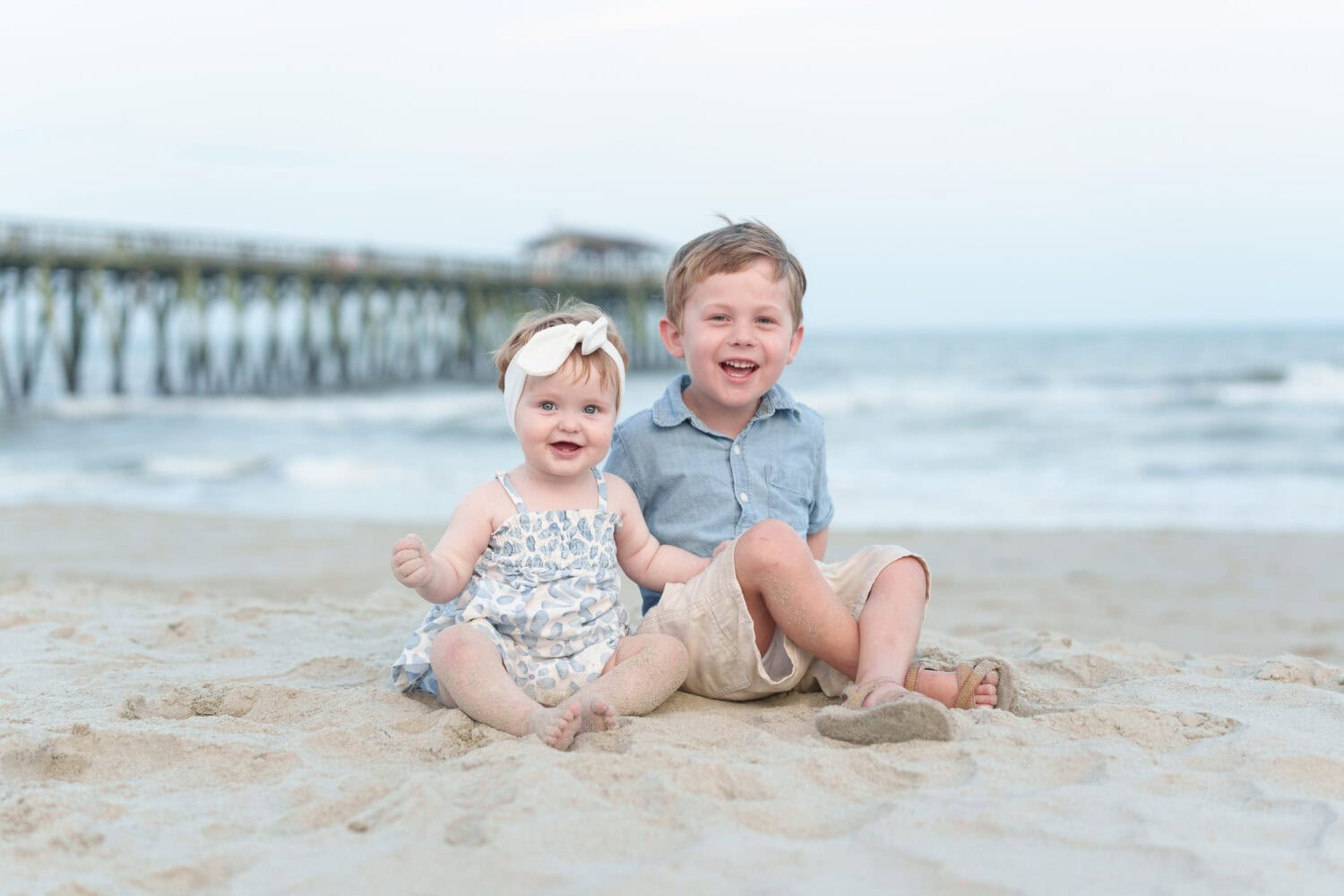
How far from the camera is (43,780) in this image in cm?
257

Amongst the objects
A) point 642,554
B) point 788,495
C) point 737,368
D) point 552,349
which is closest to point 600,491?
point 642,554

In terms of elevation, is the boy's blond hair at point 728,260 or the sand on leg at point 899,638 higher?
the boy's blond hair at point 728,260

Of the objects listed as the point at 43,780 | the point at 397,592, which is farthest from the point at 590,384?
the point at 397,592

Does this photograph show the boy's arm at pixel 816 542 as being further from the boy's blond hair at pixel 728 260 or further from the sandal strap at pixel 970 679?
the sandal strap at pixel 970 679

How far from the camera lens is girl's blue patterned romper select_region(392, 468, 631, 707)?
3.08 metres

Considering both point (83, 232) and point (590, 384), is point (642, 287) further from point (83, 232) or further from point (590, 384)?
point (590, 384)

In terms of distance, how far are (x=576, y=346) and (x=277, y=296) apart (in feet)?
79.1

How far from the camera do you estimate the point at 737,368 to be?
342 cm

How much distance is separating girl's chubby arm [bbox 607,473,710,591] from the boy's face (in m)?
0.42

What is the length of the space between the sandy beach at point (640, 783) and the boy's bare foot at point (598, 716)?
0.04 meters

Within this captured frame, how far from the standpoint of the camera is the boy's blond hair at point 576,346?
3.08 meters

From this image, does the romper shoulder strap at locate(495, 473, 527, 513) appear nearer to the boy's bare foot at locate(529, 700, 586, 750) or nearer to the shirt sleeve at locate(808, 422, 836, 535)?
the boy's bare foot at locate(529, 700, 586, 750)

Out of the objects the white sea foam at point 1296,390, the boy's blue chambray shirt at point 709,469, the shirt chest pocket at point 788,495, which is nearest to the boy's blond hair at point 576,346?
the boy's blue chambray shirt at point 709,469

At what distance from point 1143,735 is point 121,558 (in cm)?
651
